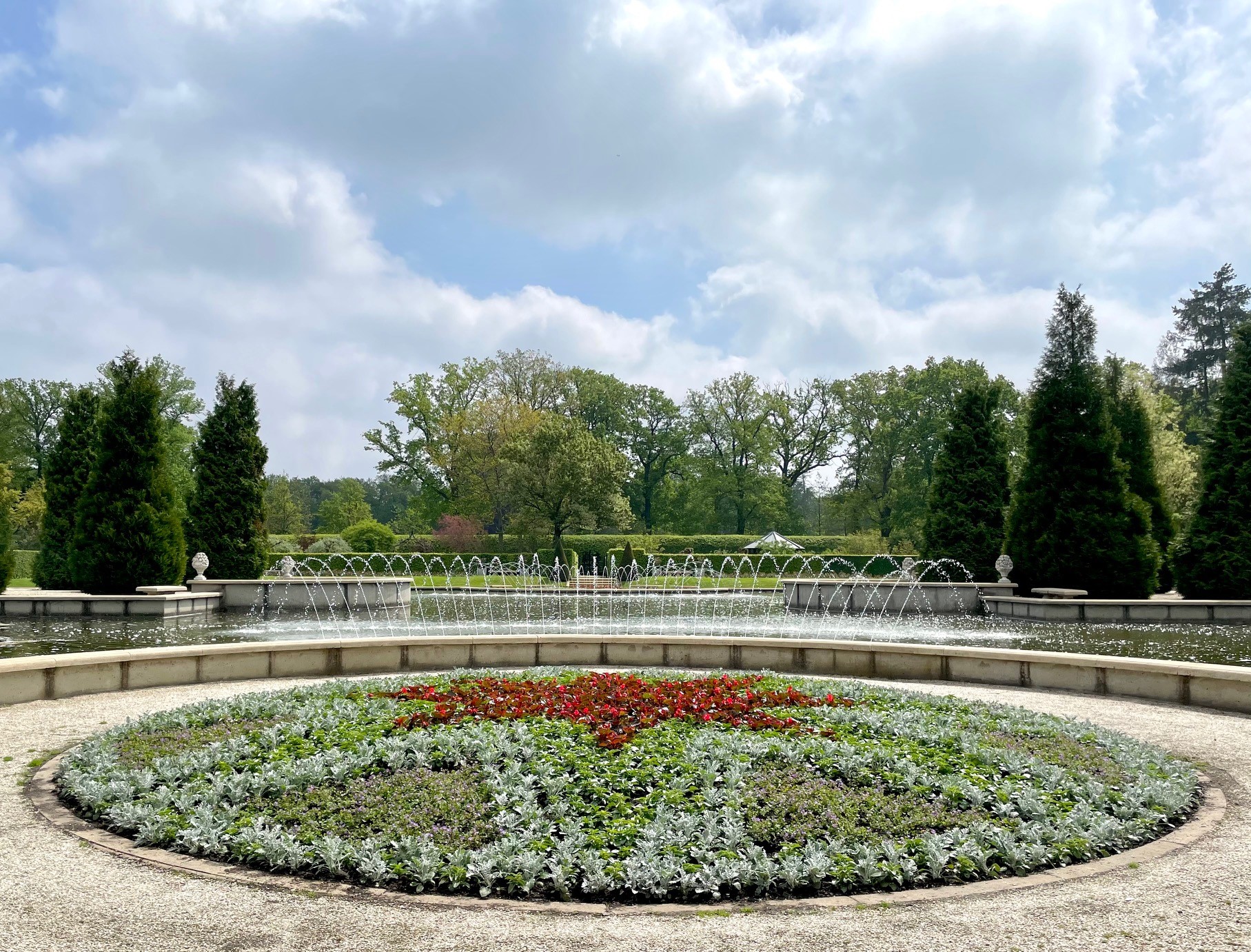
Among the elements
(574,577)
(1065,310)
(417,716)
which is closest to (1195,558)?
(1065,310)

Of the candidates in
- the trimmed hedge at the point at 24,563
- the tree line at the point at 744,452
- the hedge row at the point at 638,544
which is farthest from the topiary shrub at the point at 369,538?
the trimmed hedge at the point at 24,563

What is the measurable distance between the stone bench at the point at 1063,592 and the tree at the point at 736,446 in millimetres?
31367

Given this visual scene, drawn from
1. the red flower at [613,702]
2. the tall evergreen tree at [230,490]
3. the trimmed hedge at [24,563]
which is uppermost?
the tall evergreen tree at [230,490]

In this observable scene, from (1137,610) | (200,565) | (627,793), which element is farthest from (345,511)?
(627,793)

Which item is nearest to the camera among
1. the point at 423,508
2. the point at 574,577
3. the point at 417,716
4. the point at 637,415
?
the point at 417,716

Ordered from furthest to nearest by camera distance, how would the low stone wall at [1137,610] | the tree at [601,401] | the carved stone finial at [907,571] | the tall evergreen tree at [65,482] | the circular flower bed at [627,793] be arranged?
1. the tree at [601,401]
2. the tall evergreen tree at [65,482]
3. the carved stone finial at [907,571]
4. the low stone wall at [1137,610]
5. the circular flower bed at [627,793]

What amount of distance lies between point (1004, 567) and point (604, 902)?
18.3 meters

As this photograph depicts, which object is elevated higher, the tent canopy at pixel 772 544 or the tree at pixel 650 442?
the tree at pixel 650 442

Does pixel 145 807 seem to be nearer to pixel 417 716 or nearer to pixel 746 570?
pixel 417 716

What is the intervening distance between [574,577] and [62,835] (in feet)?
102

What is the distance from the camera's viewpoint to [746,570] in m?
36.9

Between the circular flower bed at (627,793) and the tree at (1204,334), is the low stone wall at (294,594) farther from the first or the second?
the tree at (1204,334)

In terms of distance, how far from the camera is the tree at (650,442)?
2191 inches

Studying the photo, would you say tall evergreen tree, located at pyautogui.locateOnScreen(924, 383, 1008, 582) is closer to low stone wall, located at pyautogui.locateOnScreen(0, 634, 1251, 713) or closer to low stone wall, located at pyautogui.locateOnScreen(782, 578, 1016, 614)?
low stone wall, located at pyautogui.locateOnScreen(782, 578, 1016, 614)
